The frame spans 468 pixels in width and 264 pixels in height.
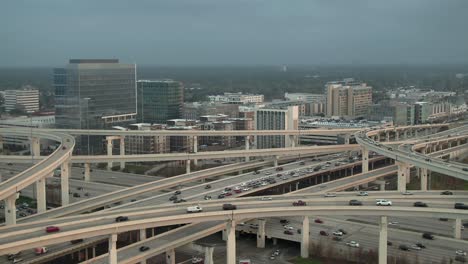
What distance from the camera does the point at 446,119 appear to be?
65.0 metres

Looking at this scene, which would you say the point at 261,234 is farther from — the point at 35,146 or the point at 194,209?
the point at 35,146

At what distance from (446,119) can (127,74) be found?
34263 mm

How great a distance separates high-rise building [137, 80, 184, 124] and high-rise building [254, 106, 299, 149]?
12129 mm

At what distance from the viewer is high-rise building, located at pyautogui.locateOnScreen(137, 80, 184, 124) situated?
60250mm

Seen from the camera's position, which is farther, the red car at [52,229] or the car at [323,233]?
the car at [323,233]

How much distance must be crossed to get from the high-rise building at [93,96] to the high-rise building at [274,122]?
12.7m

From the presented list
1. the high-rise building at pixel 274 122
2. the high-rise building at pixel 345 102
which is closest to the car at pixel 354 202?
the high-rise building at pixel 274 122

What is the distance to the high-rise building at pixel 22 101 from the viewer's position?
74.8m

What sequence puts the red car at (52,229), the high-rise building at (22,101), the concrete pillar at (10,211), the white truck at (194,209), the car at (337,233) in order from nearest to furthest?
the red car at (52,229)
the white truck at (194,209)
the concrete pillar at (10,211)
the car at (337,233)
the high-rise building at (22,101)

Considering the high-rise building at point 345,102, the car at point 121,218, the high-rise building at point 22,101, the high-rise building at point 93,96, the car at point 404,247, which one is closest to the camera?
the car at point 121,218

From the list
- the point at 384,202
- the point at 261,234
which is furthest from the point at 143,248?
the point at 384,202

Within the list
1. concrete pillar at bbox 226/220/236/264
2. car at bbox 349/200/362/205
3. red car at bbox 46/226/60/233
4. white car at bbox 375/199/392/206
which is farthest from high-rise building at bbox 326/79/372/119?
red car at bbox 46/226/60/233

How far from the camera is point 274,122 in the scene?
50.4 meters

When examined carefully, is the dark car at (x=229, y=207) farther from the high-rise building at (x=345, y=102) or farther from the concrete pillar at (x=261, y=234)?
the high-rise building at (x=345, y=102)
